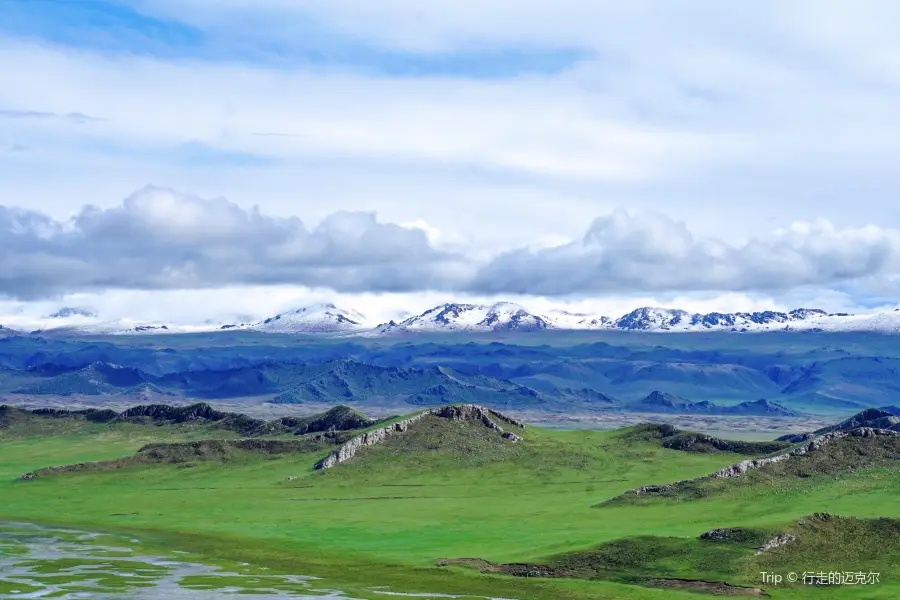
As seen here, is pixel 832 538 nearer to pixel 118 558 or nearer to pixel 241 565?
pixel 241 565

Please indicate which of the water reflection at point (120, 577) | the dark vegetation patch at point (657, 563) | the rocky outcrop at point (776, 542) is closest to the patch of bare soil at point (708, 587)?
the dark vegetation patch at point (657, 563)

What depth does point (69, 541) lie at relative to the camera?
438 ft

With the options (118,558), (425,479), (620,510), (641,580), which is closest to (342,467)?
(425,479)

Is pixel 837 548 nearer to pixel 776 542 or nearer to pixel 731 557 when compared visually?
pixel 776 542

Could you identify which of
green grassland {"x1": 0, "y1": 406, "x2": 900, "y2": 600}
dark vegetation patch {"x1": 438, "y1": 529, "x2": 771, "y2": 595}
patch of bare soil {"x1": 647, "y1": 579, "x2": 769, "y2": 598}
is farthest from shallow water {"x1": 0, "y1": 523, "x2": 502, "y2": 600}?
patch of bare soil {"x1": 647, "y1": 579, "x2": 769, "y2": 598}

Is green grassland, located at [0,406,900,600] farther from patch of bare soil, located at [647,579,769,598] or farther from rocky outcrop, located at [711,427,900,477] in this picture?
rocky outcrop, located at [711,427,900,477]

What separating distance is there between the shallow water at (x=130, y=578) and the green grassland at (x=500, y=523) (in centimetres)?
516

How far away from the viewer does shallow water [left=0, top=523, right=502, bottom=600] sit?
97.1m

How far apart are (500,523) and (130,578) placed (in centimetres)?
5189

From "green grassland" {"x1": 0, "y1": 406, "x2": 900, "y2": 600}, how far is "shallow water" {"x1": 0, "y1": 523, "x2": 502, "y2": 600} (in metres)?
5.16

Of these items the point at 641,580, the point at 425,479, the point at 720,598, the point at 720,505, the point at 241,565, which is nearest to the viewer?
the point at 720,598

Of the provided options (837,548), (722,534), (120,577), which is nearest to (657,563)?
(722,534)

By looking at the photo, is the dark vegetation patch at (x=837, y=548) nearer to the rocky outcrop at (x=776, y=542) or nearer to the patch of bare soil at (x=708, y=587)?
the rocky outcrop at (x=776, y=542)

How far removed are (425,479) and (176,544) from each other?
Result: 6553 centimetres
